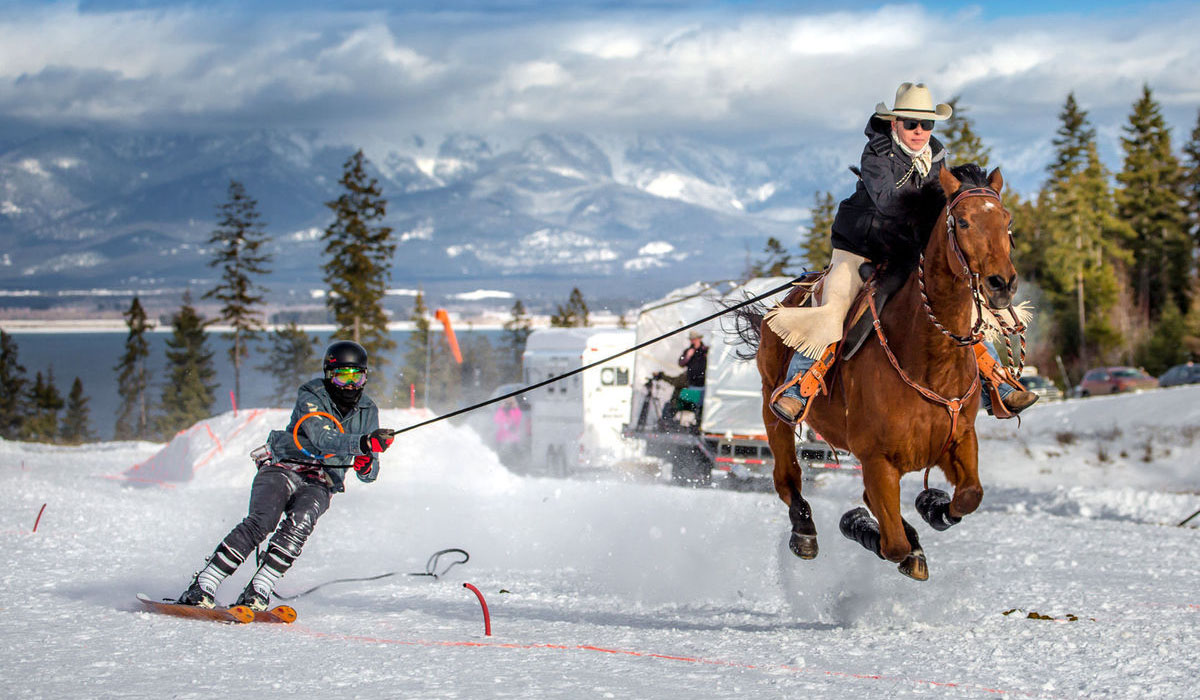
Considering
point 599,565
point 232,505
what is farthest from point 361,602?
point 232,505

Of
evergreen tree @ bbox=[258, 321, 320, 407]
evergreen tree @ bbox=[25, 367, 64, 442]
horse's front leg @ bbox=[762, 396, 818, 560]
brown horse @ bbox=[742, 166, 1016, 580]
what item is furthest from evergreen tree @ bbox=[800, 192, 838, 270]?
evergreen tree @ bbox=[25, 367, 64, 442]

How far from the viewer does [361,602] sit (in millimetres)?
8828

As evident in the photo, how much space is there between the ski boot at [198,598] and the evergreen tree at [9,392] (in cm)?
9550

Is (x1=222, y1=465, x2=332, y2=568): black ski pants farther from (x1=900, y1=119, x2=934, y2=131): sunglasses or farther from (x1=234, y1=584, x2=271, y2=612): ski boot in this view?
(x1=900, y1=119, x2=934, y2=131): sunglasses

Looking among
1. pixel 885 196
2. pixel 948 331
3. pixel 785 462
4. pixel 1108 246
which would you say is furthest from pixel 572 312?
pixel 948 331

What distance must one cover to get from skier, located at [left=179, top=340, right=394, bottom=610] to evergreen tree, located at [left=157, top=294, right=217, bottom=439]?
7548cm

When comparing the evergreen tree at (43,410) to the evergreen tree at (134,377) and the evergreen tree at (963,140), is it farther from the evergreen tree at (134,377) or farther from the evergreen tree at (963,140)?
the evergreen tree at (963,140)

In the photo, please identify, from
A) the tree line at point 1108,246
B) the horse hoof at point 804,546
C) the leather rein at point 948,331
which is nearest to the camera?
the leather rein at point 948,331

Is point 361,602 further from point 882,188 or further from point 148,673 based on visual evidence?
point 882,188

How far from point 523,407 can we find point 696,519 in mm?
20148

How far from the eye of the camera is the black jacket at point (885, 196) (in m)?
7.11

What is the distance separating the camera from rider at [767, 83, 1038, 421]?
7.22 metres

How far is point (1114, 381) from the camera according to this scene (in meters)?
52.3

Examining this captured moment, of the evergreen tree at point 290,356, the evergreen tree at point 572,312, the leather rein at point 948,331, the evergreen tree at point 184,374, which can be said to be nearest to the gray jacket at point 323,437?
the leather rein at point 948,331
